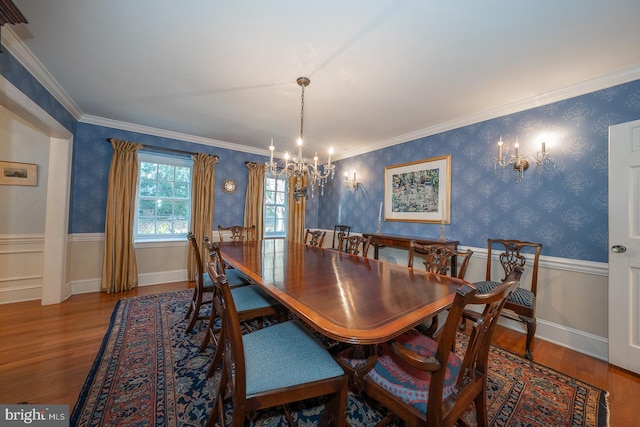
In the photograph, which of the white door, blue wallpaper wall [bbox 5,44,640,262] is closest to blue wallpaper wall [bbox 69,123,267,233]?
blue wallpaper wall [bbox 5,44,640,262]

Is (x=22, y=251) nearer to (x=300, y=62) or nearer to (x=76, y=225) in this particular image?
(x=76, y=225)

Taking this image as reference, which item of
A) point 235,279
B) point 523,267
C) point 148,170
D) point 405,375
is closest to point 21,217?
point 148,170

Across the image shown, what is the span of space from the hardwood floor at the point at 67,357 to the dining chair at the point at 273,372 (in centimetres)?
124

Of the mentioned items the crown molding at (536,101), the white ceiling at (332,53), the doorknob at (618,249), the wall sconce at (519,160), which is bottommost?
the doorknob at (618,249)

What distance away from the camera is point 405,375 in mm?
1036

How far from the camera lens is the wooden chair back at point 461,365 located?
809 millimetres

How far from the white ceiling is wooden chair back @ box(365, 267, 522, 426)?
1.60 m

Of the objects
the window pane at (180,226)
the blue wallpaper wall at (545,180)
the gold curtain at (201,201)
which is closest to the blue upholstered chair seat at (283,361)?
the blue wallpaper wall at (545,180)

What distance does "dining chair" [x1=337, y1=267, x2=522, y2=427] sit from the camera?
32.3 inches

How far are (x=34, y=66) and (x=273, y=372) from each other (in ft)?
10.3

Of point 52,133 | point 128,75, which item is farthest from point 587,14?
point 52,133

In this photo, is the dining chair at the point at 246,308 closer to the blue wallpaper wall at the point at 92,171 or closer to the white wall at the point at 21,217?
the blue wallpaper wall at the point at 92,171

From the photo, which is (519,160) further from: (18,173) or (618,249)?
(18,173)

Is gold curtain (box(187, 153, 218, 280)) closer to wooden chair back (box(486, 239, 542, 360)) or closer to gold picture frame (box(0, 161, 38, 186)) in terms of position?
gold picture frame (box(0, 161, 38, 186))
